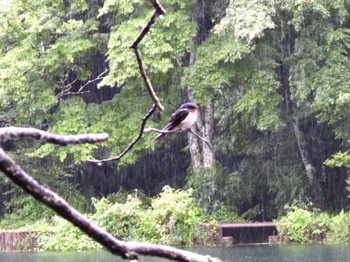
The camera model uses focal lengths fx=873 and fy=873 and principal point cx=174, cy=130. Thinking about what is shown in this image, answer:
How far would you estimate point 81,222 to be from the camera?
89cm

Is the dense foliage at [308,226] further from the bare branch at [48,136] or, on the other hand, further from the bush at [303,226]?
the bare branch at [48,136]

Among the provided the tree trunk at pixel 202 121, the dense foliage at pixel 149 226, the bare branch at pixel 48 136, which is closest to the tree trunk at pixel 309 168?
the tree trunk at pixel 202 121

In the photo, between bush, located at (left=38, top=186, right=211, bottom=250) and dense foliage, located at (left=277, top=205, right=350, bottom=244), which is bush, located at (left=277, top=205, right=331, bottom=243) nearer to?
dense foliage, located at (left=277, top=205, right=350, bottom=244)

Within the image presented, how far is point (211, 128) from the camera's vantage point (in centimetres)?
1953

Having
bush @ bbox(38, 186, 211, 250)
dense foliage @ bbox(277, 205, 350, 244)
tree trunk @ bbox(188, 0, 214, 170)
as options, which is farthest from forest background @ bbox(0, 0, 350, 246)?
bush @ bbox(38, 186, 211, 250)

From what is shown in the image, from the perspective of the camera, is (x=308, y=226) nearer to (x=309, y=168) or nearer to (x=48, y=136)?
(x=309, y=168)

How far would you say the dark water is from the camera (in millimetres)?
12898

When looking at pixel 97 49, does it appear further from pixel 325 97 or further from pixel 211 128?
pixel 325 97

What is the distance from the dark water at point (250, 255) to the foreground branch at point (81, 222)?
11.6 metres

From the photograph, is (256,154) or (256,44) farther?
(256,154)

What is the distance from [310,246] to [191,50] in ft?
17.7

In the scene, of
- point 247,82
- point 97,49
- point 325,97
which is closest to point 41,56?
point 97,49

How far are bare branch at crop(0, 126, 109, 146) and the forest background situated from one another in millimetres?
15164

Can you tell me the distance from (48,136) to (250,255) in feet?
43.7
